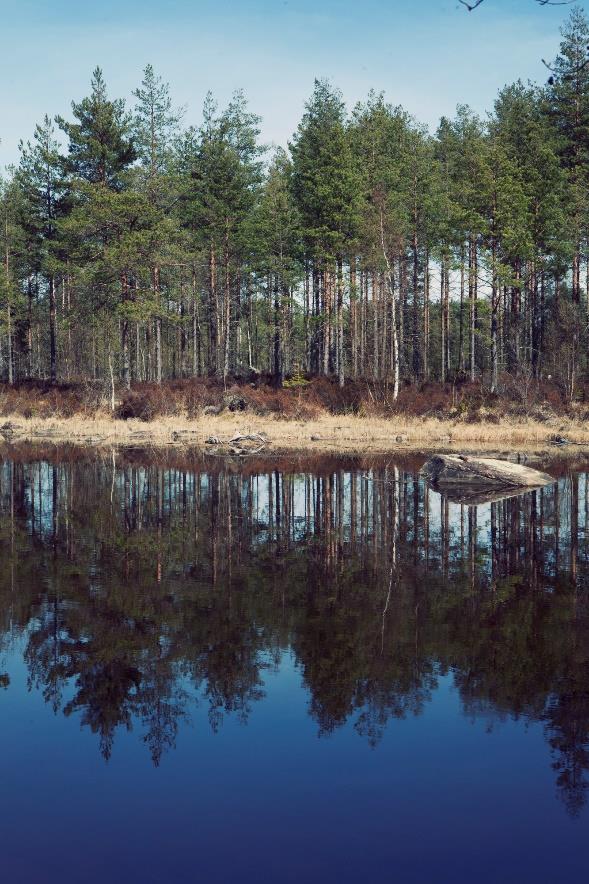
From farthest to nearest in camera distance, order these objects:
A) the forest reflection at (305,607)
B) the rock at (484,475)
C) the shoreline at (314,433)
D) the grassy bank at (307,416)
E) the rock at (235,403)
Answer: the rock at (235,403), the grassy bank at (307,416), the shoreline at (314,433), the rock at (484,475), the forest reflection at (305,607)

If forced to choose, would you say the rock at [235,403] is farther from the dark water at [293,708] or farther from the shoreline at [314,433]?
the dark water at [293,708]

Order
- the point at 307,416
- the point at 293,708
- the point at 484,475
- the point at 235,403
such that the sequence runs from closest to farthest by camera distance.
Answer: the point at 293,708 < the point at 484,475 < the point at 307,416 < the point at 235,403

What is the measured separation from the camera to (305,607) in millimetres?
9188

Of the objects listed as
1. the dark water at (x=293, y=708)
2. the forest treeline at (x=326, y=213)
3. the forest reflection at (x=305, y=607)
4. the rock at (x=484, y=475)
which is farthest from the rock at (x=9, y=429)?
the dark water at (x=293, y=708)

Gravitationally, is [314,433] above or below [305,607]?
above

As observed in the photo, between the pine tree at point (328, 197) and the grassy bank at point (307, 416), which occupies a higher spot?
the pine tree at point (328, 197)

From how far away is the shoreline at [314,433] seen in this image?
29.5 metres

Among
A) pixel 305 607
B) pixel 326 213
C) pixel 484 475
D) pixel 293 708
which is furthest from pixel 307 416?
pixel 293 708

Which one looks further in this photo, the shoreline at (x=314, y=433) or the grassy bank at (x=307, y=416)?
the grassy bank at (x=307, y=416)

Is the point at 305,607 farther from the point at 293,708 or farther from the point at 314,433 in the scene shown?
the point at 314,433

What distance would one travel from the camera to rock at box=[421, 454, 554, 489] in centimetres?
1962

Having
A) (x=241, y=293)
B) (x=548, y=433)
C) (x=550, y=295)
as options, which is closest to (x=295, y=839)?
(x=548, y=433)

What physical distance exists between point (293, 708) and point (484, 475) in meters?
14.3

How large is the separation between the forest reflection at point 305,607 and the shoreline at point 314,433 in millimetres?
12218
